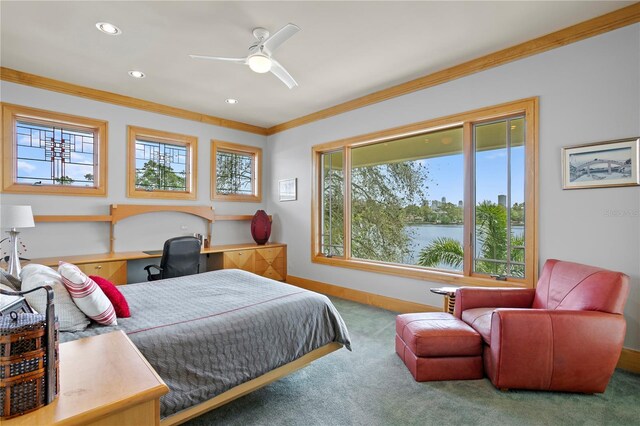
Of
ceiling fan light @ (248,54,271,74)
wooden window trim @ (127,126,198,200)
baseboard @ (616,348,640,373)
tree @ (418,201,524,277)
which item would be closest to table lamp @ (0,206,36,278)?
wooden window trim @ (127,126,198,200)

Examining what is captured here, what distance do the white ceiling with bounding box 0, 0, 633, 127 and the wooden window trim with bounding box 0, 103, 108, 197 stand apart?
46cm

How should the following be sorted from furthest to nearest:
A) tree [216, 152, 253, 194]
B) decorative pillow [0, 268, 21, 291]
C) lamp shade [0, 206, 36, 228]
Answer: tree [216, 152, 253, 194] < lamp shade [0, 206, 36, 228] < decorative pillow [0, 268, 21, 291]

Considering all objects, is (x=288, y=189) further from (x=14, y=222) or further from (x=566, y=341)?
(x=566, y=341)

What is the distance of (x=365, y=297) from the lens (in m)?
4.43

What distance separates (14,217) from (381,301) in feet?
13.3

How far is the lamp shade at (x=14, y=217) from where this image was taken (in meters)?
→ 2.95

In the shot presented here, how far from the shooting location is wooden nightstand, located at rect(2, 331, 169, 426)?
85 cm

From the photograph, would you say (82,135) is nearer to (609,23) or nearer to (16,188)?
(16,188)

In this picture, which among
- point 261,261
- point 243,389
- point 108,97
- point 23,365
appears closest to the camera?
point 23,365

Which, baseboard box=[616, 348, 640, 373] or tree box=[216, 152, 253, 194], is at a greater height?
tree box=[216, 152, 253, 194]

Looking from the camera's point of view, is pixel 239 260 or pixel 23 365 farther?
pixel 239 260

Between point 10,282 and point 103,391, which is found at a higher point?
point 10,282

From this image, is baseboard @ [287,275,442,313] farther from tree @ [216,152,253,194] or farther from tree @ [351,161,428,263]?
tree @ [216,152,253,194]

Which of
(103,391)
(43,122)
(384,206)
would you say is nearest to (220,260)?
(384,206)
